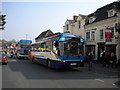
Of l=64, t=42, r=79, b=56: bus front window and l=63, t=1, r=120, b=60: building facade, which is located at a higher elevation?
l=63, t=1, r=120, b=60: building facade

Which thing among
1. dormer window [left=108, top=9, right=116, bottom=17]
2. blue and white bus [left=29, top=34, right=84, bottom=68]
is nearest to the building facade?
dormer window [left=108, top=9, right=116, bottom=17]

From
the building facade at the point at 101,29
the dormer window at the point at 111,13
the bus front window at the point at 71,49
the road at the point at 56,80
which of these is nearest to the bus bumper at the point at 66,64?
the bus front window at the point at 71,49

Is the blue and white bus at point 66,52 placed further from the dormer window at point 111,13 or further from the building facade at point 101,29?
the dormer window at point 111,13

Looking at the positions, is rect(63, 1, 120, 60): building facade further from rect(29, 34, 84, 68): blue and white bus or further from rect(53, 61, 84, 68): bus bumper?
rect(53, 61, 84, 68): bus bumper

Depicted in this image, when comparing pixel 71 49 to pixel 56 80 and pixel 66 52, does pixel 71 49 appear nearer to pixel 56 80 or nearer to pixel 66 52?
pixel 66 52

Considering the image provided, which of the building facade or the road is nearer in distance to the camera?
the road

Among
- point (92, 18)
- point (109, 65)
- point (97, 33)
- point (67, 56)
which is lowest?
point (109, 65)

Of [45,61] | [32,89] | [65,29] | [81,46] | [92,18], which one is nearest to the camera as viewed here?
[32,89]

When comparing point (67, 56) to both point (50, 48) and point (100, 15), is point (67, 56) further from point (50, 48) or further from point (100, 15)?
point (100, 15)

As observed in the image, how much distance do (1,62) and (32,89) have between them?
13859 mm

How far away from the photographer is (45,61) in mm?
16234

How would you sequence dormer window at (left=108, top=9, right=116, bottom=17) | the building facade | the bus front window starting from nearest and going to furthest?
the bus front window → the building facade → dormer window at (left=108, top=9, right=116, bottom=17)

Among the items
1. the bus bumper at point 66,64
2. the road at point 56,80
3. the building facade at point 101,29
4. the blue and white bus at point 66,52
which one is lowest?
the road at point 56,80

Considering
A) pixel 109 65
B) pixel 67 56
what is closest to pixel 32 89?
pixel 67 56
